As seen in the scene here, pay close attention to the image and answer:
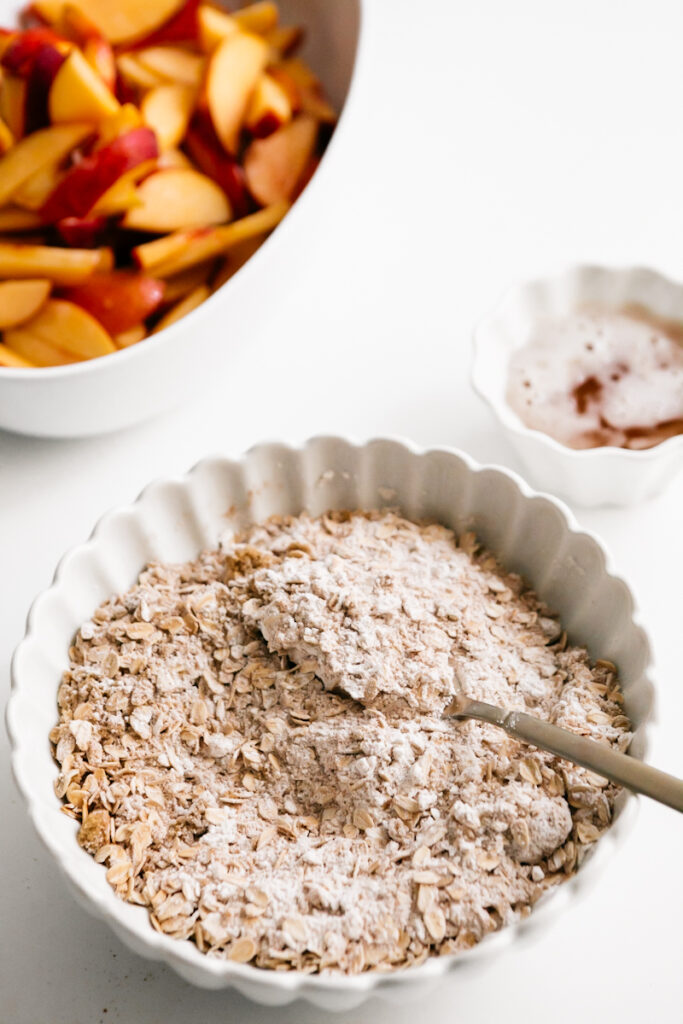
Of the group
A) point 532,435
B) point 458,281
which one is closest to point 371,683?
point 532,435

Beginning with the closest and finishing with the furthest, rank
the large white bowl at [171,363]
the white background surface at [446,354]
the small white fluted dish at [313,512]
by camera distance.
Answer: the small white fluted dish at [313,512]
the white background surface at [446,354]
the large white bowl at [171,363]

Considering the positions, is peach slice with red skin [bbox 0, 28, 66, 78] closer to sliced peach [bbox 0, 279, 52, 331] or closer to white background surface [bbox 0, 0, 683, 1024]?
sliced peach [bbox 0, 279, 52, 331]

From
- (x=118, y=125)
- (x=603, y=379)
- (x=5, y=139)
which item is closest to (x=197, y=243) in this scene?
(x=118, y=125)

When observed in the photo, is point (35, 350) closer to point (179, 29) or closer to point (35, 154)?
point (35, 154)

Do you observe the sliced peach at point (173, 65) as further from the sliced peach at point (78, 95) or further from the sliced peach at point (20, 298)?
the sliced peach at point (20, 298)

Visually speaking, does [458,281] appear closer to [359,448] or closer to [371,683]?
[359,448]

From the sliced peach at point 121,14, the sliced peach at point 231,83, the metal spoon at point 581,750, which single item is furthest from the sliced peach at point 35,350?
the metal spoon at point 581,750
